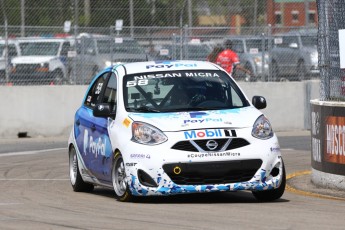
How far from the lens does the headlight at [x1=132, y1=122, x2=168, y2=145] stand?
37.0 feet

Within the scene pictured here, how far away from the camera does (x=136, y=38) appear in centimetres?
2566

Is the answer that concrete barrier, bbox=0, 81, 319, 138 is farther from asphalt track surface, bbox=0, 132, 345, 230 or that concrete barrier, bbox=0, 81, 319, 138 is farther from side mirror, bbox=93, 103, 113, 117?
side mirror, bbox=93, 103, 113, 117

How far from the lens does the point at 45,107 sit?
23.7m

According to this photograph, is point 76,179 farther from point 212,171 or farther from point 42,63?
point 42,63

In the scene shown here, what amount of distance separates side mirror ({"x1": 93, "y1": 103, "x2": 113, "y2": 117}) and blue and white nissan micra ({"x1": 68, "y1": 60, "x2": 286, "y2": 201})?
11mm

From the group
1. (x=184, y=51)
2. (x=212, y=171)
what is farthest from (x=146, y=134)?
(x=184, y=51)

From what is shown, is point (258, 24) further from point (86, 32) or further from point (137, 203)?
point (137, 203)

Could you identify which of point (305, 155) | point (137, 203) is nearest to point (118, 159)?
point (137, 203)

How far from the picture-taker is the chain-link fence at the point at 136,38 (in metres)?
25.3

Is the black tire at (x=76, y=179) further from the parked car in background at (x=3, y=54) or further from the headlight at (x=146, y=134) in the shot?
the parked car in background at (x=3, y=54)

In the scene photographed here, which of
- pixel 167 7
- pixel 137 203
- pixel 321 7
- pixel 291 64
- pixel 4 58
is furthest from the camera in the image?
pixel 167 7

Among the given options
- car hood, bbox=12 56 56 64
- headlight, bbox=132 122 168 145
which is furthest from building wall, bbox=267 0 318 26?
headlight, bbox=132 122 168 145

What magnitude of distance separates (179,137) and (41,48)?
59.1 feet

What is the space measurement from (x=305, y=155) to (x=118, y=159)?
7493mm
